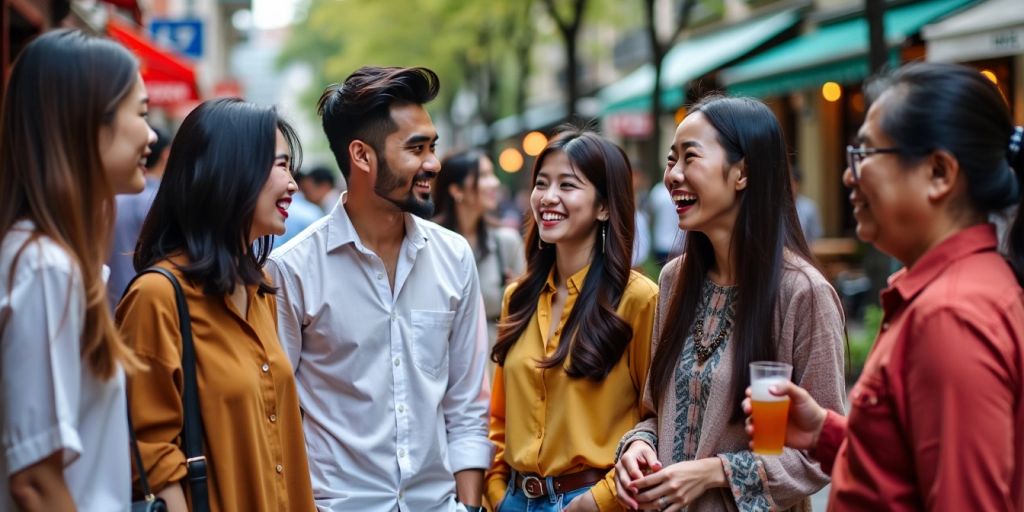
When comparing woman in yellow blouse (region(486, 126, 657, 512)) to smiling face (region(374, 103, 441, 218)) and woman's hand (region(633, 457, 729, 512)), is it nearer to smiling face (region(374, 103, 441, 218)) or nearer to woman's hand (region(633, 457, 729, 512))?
woman's hand (region(633, 457, 729, 512))

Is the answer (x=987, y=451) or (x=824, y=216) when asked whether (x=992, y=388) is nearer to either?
(x=987, y=451)

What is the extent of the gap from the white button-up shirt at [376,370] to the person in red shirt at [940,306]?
5.41ft

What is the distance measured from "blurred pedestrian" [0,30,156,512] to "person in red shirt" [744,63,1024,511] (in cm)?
163

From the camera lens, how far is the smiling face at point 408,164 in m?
3.97

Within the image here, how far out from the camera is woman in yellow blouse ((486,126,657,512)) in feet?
12.7

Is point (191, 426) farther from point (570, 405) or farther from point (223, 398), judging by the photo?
point (570, 405)

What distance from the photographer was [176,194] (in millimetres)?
3193

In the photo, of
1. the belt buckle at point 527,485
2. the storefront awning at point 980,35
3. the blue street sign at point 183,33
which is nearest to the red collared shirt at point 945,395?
the belt buckle at point 527,485

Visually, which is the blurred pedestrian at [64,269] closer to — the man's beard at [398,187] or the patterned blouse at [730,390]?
the man's beard at [398,187]

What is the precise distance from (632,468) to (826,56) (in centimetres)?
1371

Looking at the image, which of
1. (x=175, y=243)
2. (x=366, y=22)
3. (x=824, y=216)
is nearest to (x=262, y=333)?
(x=175, y=243)

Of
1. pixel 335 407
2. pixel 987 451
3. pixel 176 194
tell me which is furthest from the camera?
pixel 335 407

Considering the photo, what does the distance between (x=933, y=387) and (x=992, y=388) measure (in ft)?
0.35

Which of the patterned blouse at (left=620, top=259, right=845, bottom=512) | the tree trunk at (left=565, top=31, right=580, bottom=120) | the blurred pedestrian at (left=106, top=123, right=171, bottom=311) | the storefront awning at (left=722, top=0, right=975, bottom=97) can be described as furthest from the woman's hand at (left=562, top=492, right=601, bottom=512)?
the tree trunk at (left=565, top=31, right=580, bottom=120)
